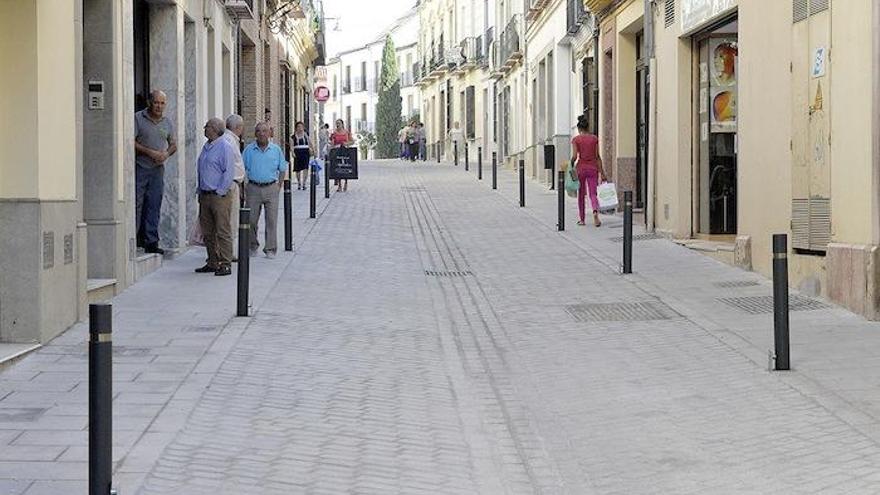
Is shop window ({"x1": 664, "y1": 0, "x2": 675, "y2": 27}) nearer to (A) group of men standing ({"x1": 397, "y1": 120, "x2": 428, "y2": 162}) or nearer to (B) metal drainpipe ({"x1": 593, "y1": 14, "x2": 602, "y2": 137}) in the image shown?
(B) metal drainpipe ({"x1": 593, "y1": 14, "x2": 602, "y2": 137})

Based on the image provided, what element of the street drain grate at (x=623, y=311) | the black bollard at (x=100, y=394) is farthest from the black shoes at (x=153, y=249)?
the black bollard at (x=100, y=394)

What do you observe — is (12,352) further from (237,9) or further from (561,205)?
(237,9)

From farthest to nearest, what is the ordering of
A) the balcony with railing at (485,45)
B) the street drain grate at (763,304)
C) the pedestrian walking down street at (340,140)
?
the balcony with railing at (485,45)
the pedestrian walking down street at (340,140)
the street drain grate at (763,304)

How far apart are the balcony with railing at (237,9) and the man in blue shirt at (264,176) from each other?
225 inches

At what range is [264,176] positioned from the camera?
16.7 meters

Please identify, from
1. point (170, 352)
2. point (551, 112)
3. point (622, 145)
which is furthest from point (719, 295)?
point (551, 112)

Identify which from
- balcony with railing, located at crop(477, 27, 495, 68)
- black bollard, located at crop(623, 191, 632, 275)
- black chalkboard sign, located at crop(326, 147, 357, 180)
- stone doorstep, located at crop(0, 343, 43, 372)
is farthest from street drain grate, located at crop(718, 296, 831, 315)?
balcony with railing, located at crop(477, 27, 495, 68)

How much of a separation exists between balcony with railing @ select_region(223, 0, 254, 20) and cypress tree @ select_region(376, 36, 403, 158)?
175 feet

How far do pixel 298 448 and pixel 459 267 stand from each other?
9.42 m

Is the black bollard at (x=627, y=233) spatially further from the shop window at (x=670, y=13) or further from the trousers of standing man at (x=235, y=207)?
the shop window at (x=670, y=13)

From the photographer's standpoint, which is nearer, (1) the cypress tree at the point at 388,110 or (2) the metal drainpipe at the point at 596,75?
(2) the metal drainpipe at the point at 596,75

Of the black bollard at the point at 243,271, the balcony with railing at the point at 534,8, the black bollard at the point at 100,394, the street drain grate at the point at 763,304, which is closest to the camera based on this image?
the black bollard at the point at 100,394

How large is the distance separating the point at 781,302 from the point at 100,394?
5.17 m

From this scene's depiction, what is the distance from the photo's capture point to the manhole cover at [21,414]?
7703 millimetres
